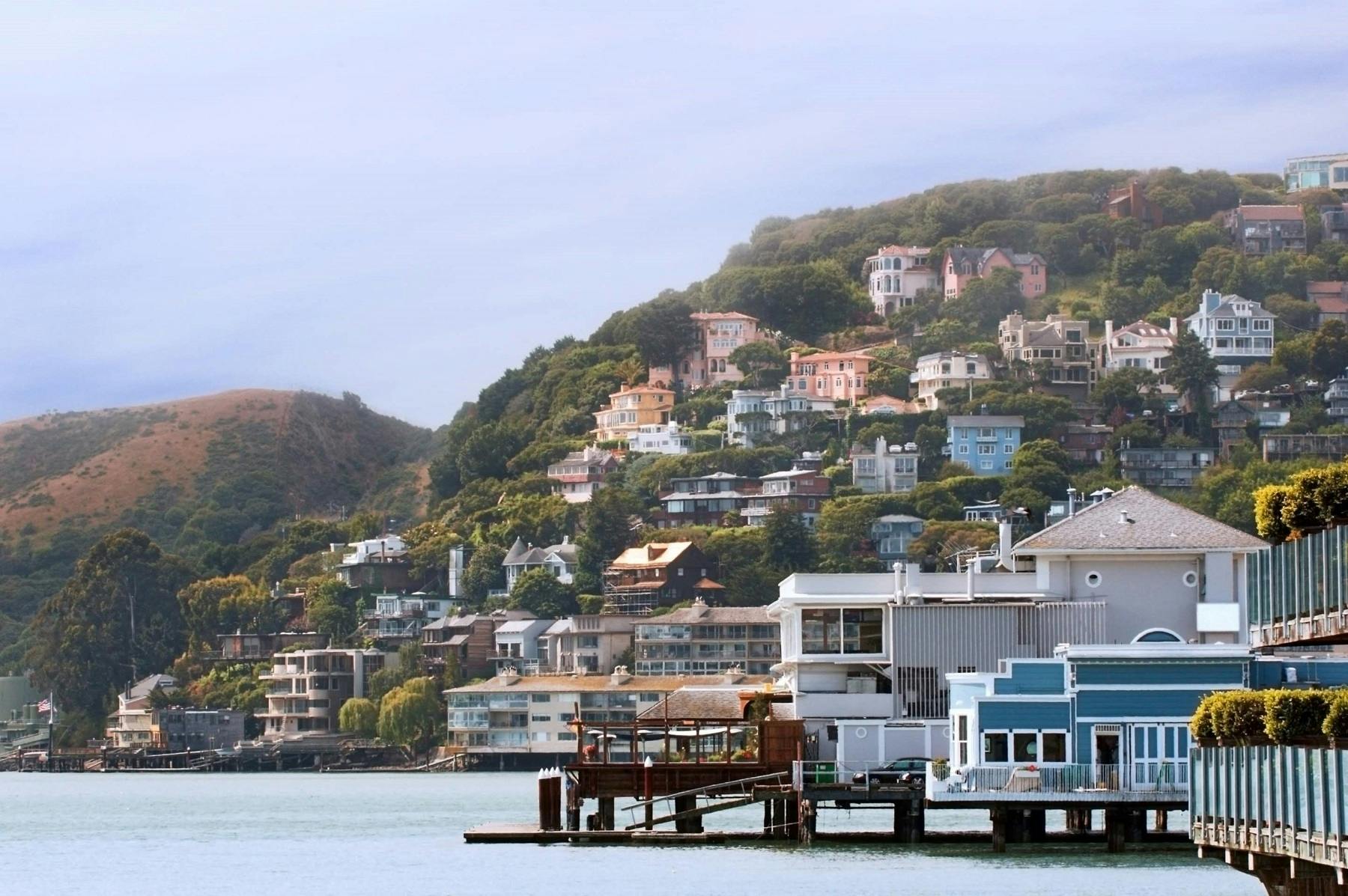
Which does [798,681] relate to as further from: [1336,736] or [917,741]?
[1336,736]

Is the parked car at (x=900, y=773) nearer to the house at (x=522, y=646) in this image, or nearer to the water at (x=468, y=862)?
the water at (x=468, y=862)

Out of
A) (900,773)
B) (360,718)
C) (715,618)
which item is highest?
(715,618)

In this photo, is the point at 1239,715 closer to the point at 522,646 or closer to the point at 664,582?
the point at 522,646

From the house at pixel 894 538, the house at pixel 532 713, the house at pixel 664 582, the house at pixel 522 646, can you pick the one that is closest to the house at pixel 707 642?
the house at pixel 532 713

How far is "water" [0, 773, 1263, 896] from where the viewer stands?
52875 mm

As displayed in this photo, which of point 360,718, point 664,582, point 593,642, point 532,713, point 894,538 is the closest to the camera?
point 532,713

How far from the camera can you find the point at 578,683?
17288cm

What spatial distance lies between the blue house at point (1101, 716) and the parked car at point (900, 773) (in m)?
4.11

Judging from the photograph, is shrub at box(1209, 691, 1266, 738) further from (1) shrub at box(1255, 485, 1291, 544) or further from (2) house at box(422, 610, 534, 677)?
(2) house at box(422, 610, 534, 677)

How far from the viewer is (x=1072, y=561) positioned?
215 feet

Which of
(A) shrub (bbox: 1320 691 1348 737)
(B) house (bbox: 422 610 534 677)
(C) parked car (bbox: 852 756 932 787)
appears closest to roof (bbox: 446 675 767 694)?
(B) house (bbox: 422 610 534 677)

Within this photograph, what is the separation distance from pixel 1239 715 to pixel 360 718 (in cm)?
15372

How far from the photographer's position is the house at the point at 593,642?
183375 millimetres

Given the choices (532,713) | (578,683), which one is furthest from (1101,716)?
(578,683)
